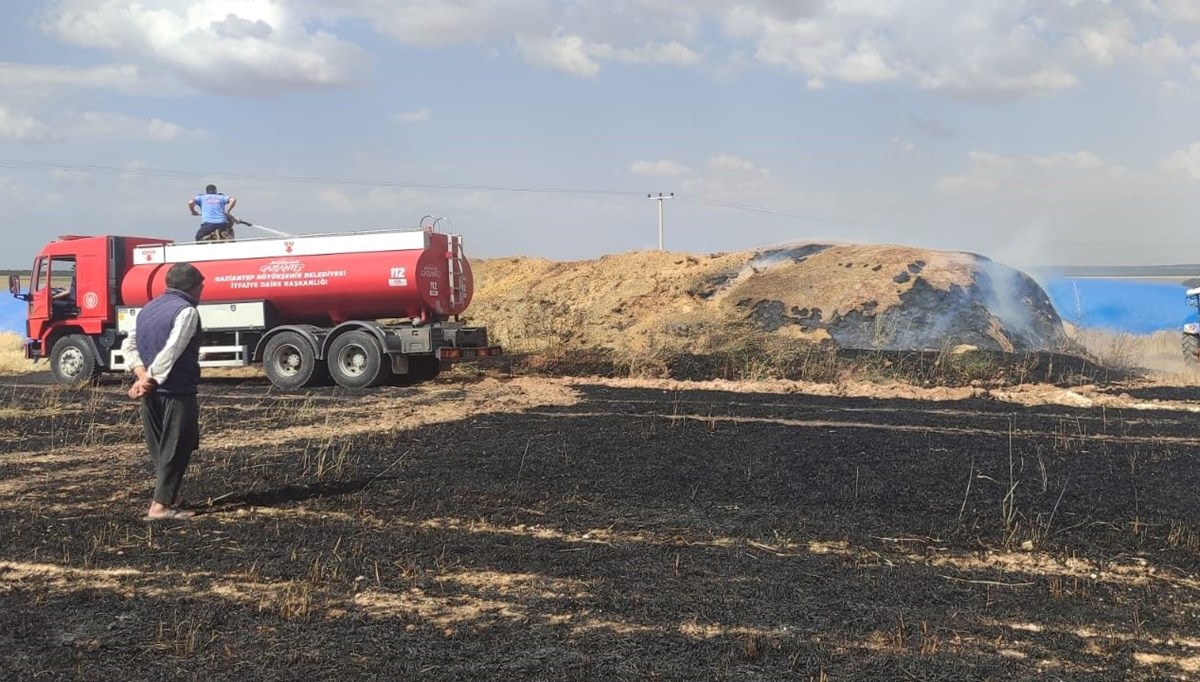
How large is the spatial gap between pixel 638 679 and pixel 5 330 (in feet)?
111

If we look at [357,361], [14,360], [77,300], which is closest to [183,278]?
[357,361]

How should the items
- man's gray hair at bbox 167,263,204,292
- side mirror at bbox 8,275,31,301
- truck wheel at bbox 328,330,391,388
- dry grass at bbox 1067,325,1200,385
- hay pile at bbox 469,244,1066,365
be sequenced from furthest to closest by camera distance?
hay pile at bbox 469,244,1066,365 → dry grass at bbox 1067,325,1200,385 → side mirror at bbox 8,275,31,301 → truck wheel at bbox 328,330,391,388 → man's gray hair at bbox 167,263,204,292

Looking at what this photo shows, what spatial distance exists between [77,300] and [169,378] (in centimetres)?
1389

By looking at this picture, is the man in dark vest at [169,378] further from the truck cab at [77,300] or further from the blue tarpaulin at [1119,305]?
the blue tarpaulin at [1119,305]

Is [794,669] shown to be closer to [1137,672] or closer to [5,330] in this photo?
[1137,672]

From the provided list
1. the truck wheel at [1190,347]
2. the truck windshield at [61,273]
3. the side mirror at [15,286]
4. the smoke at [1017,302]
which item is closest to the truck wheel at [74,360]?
the truck windshield at [61,273]

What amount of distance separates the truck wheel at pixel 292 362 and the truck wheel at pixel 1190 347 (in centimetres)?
1882

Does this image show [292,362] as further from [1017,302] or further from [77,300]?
[1017,302]

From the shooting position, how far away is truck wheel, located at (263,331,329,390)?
654 inches

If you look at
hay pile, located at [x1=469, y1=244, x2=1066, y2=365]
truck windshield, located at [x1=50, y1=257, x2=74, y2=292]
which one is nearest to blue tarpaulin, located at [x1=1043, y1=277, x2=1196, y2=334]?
hay pile, located at [x1=469, y1=244, x2=1066, y2=365]

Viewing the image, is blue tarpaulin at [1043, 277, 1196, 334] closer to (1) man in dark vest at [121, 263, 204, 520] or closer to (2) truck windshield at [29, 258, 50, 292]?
(1) man in dark vest at [121, 263, 204, 520]

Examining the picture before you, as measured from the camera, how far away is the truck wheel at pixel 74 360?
18.4 m

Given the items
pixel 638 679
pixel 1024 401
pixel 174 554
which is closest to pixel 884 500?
pixel 638 679

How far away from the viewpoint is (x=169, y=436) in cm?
684
